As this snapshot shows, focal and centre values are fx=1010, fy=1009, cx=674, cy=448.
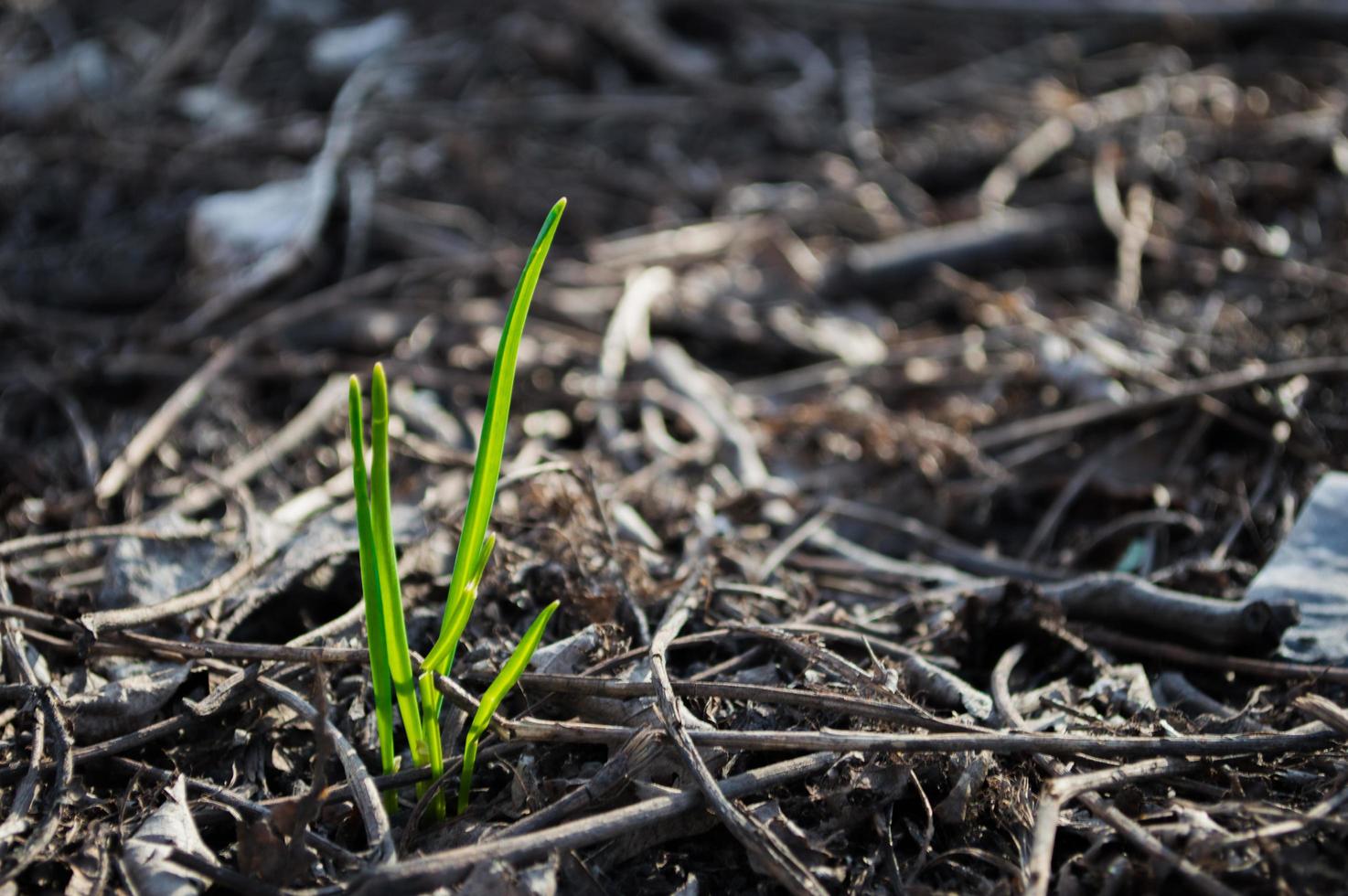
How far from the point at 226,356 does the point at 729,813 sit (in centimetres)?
197

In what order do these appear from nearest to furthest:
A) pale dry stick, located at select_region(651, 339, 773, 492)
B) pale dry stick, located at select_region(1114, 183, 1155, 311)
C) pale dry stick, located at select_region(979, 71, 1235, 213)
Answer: pale dry stick, located at select_region(651, 339, 773, 492)
pale dry stick, located at select_region(1114, 183, 1155, 311)
pale dry stick, located at select_region(979, 71, 1235, 213)

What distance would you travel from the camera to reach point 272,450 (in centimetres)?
223

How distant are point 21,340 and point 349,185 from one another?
3.50 ft

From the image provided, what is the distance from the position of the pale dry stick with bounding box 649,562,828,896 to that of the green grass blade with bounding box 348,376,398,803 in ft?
1.08

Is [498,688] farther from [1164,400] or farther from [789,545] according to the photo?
[1164,400]

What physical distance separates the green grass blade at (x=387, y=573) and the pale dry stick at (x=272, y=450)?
886mm

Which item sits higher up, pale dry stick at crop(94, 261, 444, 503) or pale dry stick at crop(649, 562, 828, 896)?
pale dry stick at crop(649, 562, 828, 896)

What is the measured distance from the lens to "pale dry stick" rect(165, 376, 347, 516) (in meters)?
2.01

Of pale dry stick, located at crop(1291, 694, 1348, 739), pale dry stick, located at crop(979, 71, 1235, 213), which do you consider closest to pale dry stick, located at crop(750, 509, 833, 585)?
pale dry stick, located at crop(1291, 694, 1348, 739)

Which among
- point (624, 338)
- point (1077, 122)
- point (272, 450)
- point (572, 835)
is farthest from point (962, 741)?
point (1077, 122)

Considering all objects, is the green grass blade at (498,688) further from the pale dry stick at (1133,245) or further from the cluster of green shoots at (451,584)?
the pale dry stick at (1133,245)

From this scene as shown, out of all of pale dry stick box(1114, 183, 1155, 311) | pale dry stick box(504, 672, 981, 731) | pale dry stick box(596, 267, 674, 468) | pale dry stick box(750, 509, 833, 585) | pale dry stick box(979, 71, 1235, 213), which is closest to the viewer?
pale dry stick box(504, 672, 981, 731)

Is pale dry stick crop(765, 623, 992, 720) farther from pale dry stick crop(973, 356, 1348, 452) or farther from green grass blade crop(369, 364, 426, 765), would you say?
pale dry stick crop(973, 356, 1348, 452)

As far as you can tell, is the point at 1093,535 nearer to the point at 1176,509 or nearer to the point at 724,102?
the point at 1176,509
